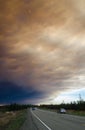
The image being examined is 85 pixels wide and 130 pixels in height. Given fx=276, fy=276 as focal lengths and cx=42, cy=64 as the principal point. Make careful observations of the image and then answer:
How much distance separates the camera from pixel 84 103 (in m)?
84.7

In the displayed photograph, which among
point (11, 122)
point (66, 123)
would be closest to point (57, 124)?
point (66, 123)

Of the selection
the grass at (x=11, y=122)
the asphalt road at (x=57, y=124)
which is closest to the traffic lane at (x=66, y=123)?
the asphalt road at (x=57, y=124)

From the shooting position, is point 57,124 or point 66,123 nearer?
point 57,124

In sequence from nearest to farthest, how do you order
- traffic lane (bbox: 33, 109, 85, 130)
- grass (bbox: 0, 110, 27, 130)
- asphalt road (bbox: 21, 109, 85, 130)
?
traffic lane (bbox: 33, 109, 85, 130)
asphalt road (bbox: 21, 109, 85, 130)
grass (bbox: 0, 110, 27, 130)

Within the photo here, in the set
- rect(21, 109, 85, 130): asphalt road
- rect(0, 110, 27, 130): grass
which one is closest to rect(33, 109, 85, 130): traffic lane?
rect(21, 109, 85, 130): asphalt road

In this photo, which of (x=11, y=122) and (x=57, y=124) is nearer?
(x=57, y=124)

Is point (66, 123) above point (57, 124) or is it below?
above

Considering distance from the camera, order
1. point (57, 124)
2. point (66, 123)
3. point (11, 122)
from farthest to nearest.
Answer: point (11, 122), point (66, 123), point (57, 124)

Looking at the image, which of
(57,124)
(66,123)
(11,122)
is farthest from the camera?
(11,122)

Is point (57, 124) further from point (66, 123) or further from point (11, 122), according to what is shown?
point (11, 122)

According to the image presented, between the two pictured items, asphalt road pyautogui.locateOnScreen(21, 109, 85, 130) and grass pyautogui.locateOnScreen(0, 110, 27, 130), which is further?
grass pyautogui.locateOnScreen(0, 110, 27, 130)

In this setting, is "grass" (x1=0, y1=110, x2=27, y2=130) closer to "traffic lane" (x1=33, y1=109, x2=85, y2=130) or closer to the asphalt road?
the asphalt road

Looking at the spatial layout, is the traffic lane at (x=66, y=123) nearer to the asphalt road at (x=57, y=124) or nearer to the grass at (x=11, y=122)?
the asphalt road at (x=57, y=124)

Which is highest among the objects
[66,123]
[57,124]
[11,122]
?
[11,122]
